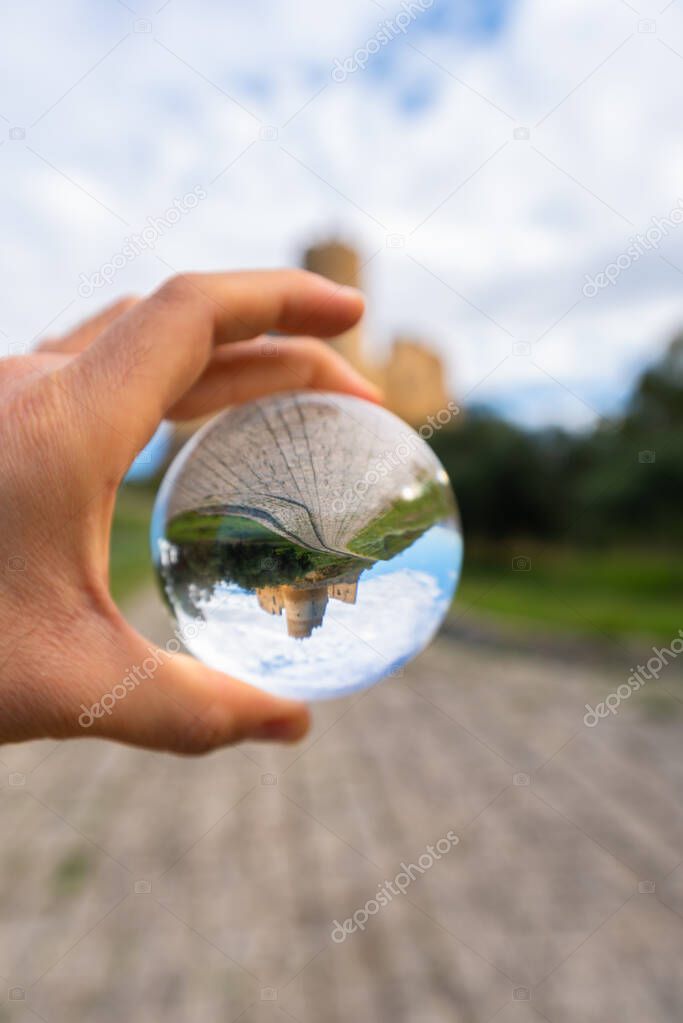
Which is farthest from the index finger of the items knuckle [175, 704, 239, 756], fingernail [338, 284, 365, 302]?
knuckle [175, 704, 239, 756]

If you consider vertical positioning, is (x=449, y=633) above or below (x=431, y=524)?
below

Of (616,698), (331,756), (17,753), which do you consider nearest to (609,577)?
(616,698)

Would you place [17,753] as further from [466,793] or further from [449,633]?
[449,633]

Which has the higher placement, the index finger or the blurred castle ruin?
the index finger

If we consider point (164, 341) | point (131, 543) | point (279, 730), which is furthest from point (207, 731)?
point (131, 543)

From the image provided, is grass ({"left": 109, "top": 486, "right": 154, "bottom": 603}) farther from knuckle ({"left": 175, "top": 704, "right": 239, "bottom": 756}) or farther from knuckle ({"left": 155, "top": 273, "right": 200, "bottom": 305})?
knuckle ({"left": 155, "top": 273, "right": 200, "bottom": 305})

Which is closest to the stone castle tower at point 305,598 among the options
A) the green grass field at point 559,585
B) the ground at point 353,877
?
the ground at point 353,877
